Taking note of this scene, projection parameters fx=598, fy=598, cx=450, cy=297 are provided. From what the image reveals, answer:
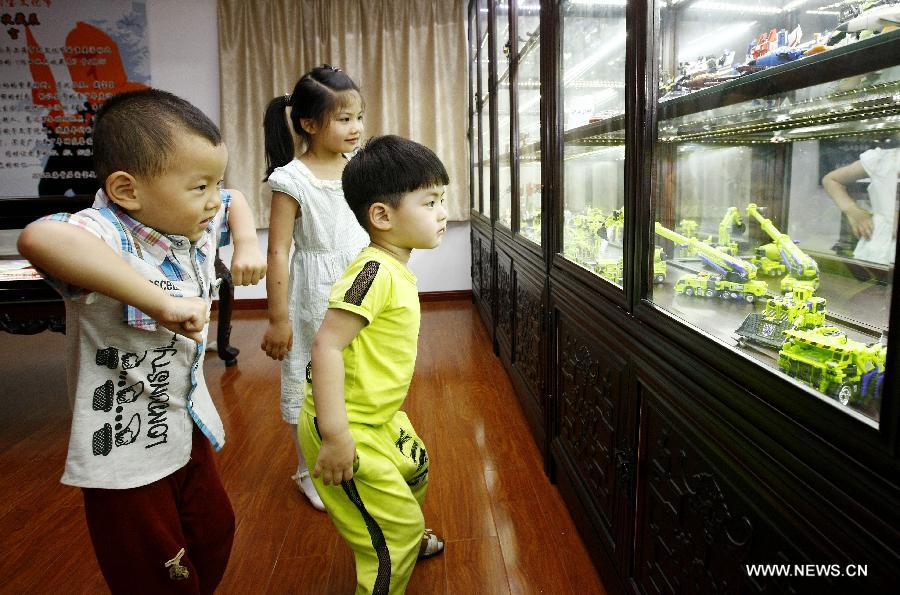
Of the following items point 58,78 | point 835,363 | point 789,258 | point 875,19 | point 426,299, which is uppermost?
point 58,78

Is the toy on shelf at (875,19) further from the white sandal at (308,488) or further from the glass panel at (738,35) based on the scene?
the white sandal at (308,488)


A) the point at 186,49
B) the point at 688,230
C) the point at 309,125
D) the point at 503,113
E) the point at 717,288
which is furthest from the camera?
the point at 186,49

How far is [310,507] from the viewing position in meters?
1.93

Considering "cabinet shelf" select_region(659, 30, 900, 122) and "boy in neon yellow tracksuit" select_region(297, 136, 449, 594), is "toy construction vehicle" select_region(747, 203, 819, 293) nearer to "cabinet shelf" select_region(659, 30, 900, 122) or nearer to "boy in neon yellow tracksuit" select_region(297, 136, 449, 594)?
"cabinet shelf" select_region(659, 30, 900, 122)

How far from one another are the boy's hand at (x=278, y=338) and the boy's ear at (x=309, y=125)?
54cm

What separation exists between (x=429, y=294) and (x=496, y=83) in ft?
7.90

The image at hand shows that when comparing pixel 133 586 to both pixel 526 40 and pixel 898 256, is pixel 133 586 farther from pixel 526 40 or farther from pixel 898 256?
pixel 526 40

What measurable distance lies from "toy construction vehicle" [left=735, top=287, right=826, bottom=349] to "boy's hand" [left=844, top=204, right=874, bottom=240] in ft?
0.49

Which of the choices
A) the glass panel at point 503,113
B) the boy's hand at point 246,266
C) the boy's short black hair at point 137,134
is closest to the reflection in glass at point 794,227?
the boy's hand at point 246,266

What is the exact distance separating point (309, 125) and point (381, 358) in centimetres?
83

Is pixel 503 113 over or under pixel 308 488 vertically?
over

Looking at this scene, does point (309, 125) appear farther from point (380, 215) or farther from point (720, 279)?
point (720, 279)

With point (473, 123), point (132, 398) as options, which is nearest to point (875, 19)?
point (132, 398)

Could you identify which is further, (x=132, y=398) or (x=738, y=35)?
(x=738, y=35)
